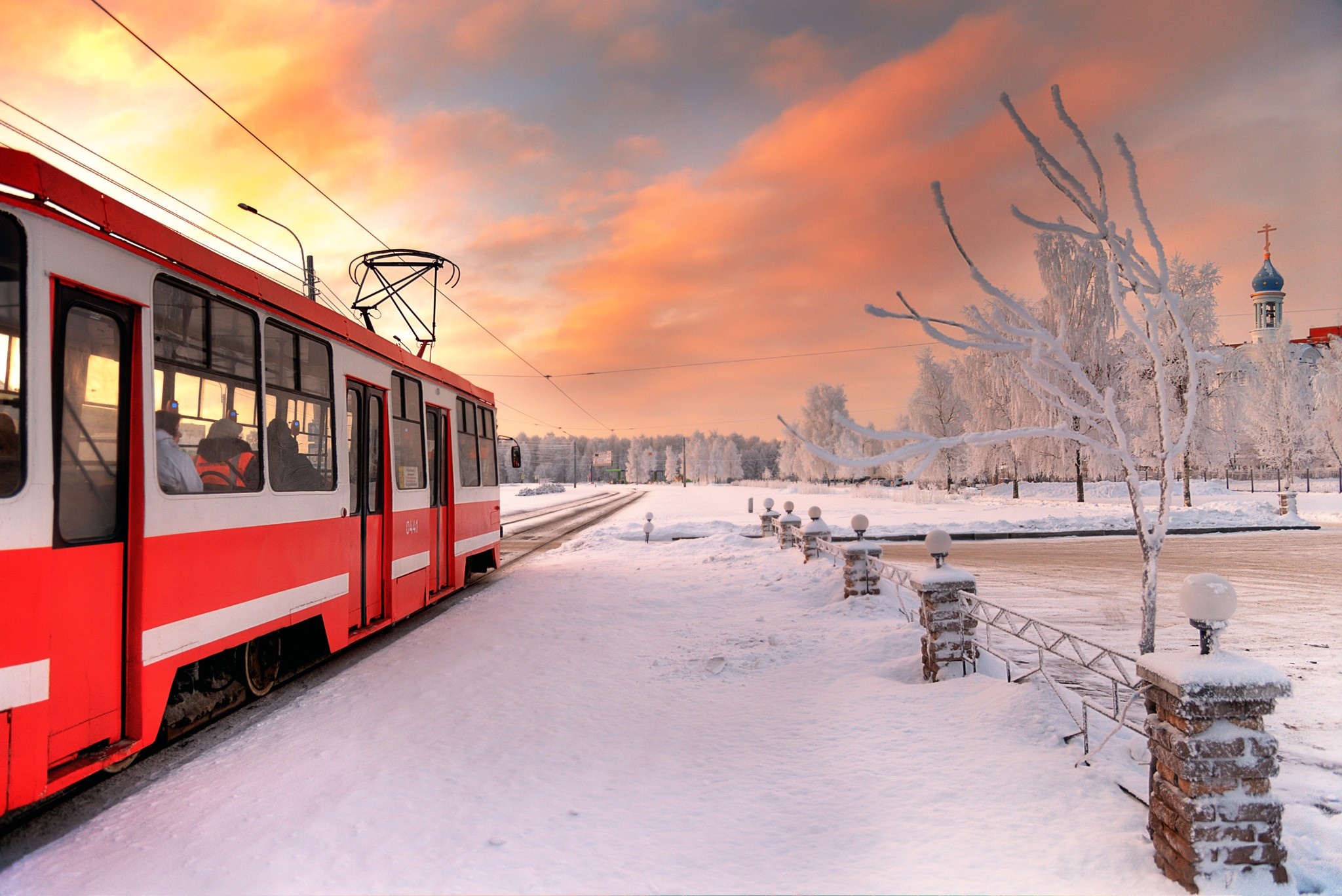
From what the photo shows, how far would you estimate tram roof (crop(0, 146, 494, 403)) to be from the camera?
3.50 m

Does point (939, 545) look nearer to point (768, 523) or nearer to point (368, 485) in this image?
point (368, 485)

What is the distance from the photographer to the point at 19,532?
134 inches

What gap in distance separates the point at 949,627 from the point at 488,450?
393 inches

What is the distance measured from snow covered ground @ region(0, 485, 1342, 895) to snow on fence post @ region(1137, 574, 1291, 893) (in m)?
0.26

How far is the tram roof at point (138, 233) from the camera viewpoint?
3.50 metres

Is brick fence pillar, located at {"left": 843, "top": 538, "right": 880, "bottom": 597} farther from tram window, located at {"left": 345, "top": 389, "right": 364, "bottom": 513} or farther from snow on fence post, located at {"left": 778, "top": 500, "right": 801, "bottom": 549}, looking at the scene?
tram window, located at {"left": 345, "top": 389, "right": 364, "bottom": 513}

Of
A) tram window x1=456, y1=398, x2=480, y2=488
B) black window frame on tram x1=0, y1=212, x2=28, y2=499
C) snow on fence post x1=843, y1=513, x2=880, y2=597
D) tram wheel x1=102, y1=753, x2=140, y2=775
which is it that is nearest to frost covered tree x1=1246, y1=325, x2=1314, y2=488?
snow on fence post x1=843, y1=513, x2=880, y2=597

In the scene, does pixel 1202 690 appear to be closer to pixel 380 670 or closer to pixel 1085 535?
pixel 380 670

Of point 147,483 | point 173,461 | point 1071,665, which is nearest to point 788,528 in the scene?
point 1071,665

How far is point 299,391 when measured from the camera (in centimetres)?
642

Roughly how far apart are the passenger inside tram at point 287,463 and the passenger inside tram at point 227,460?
0.93 ft

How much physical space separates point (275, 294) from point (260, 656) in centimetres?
344

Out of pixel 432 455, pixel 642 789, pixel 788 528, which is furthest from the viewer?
pixel 788 528

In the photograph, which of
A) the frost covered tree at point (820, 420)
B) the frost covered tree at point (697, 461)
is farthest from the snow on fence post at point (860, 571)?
the frost covered tree at point (697, 461)
